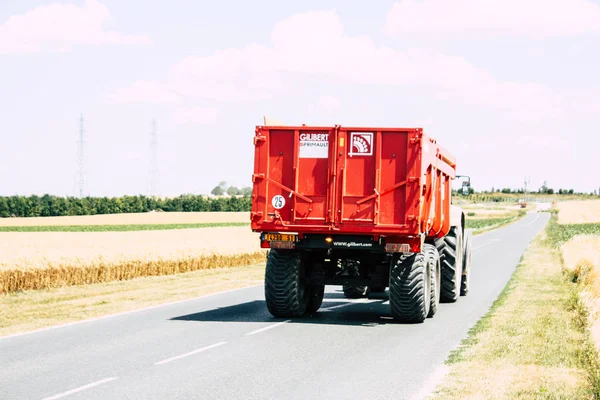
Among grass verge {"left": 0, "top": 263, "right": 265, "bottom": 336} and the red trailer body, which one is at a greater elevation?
the red trailer body

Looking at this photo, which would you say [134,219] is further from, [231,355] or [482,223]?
[231,355]

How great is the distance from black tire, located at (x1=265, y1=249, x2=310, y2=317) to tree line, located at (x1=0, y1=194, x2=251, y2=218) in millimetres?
79519

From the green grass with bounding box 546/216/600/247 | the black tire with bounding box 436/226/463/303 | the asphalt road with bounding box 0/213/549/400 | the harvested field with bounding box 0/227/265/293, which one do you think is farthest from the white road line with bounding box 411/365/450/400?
the green grass with bounding box 546/216/600/247

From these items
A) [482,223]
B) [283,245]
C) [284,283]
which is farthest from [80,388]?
[482,223]

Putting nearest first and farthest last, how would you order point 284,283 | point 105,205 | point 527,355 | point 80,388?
point 80,388, point 527,355, point 284,283, point 105,205

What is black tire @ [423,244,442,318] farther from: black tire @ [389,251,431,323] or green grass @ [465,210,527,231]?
green grass @ [465,210,527,231]

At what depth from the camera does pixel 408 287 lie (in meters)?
14.9

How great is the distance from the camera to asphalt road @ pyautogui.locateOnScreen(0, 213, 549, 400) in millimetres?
9117

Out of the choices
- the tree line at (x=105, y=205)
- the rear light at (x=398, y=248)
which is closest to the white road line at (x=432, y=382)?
the rear light at (x=398, y=248)

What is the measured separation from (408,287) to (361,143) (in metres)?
2.63

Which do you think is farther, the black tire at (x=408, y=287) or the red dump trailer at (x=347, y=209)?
the black tire at (x=408, y=287)

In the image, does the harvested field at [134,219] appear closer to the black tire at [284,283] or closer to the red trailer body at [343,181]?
the black tire at [284,283]

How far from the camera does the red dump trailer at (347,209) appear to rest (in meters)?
14.7

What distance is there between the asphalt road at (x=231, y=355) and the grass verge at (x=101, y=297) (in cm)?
82
